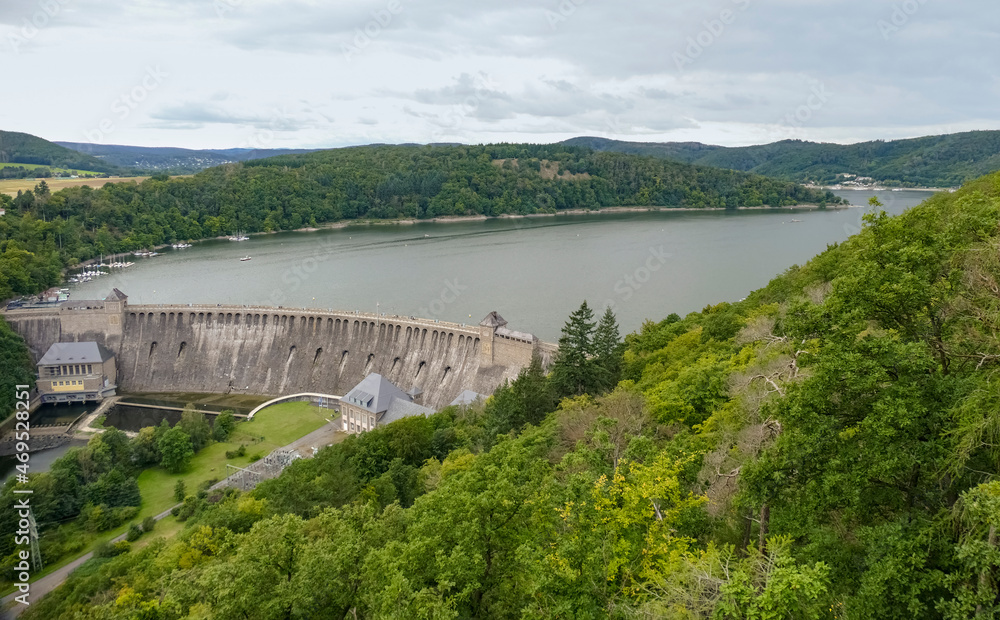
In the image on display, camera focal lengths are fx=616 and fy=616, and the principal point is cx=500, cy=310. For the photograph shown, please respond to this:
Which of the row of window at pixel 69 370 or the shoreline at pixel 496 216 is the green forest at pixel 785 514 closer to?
the row of window at pixel 69 370

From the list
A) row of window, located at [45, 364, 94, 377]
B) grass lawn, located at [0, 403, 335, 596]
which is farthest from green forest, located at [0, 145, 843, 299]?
grass lawn, located at [0, 403, 335, 596]

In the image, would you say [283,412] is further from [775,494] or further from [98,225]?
[98,225]

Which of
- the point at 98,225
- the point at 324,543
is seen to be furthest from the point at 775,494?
the point at 98,225

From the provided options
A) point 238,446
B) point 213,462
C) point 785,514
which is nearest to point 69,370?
point 238,446

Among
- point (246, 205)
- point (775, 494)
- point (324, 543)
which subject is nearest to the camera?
point (775, 494)

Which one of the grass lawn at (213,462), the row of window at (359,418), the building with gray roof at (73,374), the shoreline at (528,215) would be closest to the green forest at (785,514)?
the grass lawn at (213,462)

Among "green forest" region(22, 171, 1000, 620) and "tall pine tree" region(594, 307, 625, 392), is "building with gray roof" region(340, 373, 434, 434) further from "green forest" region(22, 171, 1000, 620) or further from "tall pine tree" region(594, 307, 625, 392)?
"green forest" region(22, 171, 1000, 620)

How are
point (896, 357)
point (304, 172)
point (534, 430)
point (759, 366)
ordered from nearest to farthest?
point (896, 357) → point (759, 366) → point (534, 430) → point (304, 172)

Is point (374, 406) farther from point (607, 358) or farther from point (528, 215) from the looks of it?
point (528, 215)
